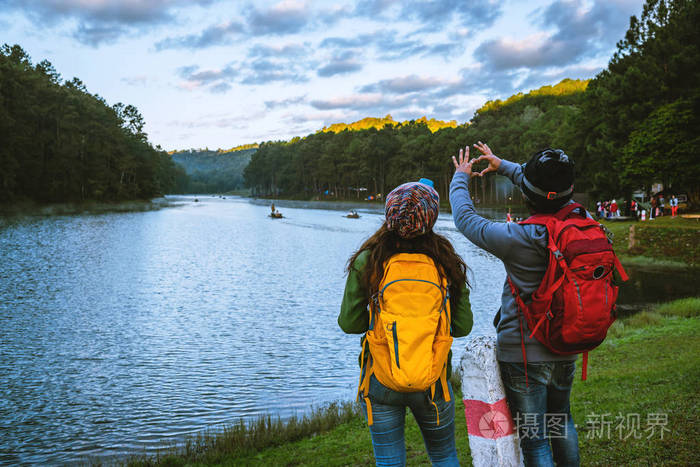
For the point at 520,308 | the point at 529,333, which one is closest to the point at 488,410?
the point at 529,333

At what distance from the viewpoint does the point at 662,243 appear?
26922 millimetres

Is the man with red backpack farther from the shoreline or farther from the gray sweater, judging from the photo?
the shoreline

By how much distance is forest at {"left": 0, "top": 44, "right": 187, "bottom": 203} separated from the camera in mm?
62000

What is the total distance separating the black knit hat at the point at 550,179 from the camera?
→ 2.82 metres

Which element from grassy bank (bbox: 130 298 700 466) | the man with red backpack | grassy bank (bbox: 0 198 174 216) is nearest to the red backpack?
the man with red backpack

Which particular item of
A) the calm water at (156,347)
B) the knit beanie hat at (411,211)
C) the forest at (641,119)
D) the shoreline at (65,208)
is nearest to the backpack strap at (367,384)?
the knit beanie hat at (411,211)

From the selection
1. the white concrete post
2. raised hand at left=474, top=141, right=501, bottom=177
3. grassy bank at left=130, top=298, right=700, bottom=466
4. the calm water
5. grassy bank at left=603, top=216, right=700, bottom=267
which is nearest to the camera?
the white concrete post

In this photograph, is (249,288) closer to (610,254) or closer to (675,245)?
(610,254)

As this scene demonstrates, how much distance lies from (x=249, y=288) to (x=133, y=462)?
14.6 metres

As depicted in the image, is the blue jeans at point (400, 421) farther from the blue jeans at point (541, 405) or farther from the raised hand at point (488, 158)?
the raised hand at point (488, 158)

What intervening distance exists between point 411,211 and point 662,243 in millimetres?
28876

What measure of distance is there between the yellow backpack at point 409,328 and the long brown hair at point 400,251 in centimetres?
4

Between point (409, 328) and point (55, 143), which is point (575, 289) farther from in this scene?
point (55, 143)

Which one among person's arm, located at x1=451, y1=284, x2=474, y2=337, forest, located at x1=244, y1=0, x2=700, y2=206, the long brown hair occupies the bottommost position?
person's arm, located at x1=451, y1=284, x2=474, y2=337
